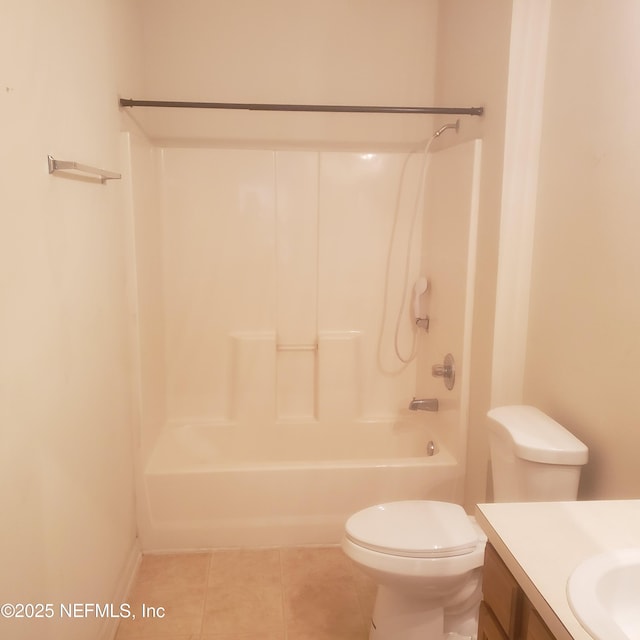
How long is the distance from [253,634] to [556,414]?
127 centimetres

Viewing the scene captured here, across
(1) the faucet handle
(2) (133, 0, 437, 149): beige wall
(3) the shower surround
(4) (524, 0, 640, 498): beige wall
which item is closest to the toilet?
(4) (524, 0, 640, 498): beige wall

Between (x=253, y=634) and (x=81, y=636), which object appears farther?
(x=253, y=634)

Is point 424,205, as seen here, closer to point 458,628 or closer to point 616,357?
point 616,357

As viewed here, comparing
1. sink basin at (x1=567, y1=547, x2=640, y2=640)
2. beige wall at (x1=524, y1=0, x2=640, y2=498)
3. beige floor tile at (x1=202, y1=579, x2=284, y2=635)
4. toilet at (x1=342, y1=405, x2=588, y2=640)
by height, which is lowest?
beige floor tile at (x1=202, y1=579, x2=284, y2=635)

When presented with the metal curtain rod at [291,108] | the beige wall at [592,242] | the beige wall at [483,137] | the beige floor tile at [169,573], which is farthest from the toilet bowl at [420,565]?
the metal curtain rod at [291,108]

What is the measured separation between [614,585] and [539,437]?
28.3 inches

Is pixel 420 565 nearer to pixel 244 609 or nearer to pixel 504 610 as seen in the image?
pixel 504 610

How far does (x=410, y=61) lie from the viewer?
2.75m

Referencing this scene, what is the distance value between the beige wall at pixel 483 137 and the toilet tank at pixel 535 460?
41cm

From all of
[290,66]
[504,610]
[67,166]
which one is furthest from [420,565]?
[290,66]

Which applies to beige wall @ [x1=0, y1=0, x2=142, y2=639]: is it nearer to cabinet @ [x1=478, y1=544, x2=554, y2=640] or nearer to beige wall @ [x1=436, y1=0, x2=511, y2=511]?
cabinet @ [x1=478, y1=544, x2=554, y2=640]

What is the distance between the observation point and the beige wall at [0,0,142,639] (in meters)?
1.20

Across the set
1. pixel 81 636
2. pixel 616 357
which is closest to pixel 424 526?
pixel 616 357

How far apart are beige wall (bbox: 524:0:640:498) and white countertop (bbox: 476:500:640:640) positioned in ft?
1.41
